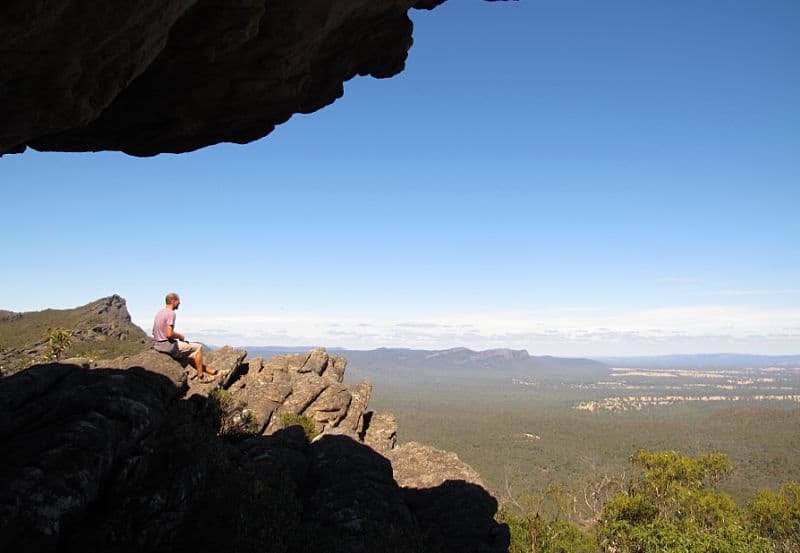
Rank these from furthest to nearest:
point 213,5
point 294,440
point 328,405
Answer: point 328,405 → point 294,440 → point 213,5

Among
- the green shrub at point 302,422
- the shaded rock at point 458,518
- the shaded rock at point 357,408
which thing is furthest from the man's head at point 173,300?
the shaded rock at point 357,408

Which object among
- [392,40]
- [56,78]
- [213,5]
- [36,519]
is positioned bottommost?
[36,519]

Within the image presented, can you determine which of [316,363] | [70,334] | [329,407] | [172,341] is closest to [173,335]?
[172,341]

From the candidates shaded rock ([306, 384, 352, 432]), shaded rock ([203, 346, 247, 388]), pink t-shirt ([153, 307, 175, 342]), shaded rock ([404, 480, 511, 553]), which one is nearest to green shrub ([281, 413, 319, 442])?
shaded rock ([306, 384, 352, 432])

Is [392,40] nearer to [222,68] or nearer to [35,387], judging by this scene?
[222,68]

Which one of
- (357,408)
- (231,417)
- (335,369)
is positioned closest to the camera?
(231,417)

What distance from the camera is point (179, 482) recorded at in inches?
410

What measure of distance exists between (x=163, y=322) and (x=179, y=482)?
7.83 metres

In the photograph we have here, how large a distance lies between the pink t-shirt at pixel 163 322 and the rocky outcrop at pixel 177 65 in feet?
20.2

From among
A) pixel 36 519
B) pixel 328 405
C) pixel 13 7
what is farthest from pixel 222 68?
pixel 328 405

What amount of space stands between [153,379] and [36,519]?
718 centimetres

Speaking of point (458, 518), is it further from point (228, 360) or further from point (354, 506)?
point (228, 360)

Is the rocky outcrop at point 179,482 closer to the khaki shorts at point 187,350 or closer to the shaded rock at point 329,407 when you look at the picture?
the khaki shorts at point 187,350

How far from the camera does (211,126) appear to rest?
16531mm
